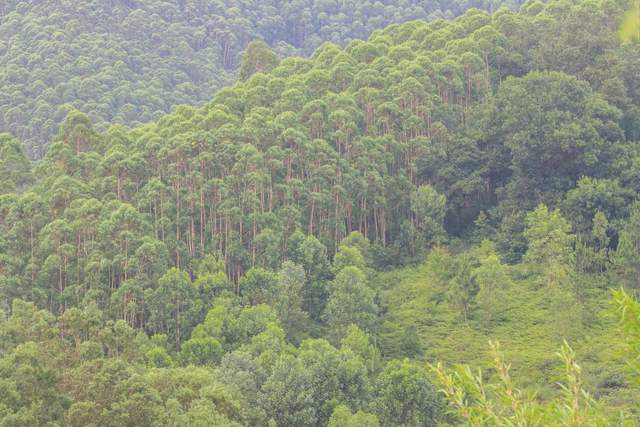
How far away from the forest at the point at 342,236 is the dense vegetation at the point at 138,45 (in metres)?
21.6

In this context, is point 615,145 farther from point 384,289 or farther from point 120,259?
point 120,259

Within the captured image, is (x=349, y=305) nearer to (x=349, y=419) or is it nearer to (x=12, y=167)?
(x=349, y=419)

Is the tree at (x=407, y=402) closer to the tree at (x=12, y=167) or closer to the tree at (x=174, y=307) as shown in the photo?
the tree at (x=174, y=307)

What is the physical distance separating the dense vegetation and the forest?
2164cm

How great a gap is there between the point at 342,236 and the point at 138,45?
168 feet

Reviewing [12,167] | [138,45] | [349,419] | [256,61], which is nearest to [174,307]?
[349,419]

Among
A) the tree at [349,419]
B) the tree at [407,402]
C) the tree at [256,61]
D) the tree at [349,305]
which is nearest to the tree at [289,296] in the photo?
the tree at [349,305]

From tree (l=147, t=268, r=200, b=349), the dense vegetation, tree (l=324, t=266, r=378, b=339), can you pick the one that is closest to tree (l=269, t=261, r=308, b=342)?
tree (l=324, t=266, r=378, b=339)

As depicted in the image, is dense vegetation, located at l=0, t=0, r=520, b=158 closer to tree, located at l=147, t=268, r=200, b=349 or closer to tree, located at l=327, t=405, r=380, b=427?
tree, located at l=147, t=268, r=200, b=349

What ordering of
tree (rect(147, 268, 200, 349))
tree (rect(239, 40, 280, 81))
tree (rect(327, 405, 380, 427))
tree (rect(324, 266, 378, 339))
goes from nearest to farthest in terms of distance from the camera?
tree (rect(327, 405, 380, 427)), tree (rect(147, 268, 200, 349)), tree (rect(324, 266, 378, 339)), tree (rect(239, 40, 280, 81))

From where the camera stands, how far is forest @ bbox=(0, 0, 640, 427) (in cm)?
2509

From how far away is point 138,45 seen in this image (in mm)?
85438

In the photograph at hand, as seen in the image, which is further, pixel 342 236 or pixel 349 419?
pixel 342 236

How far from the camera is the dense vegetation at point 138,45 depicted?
70312mm
